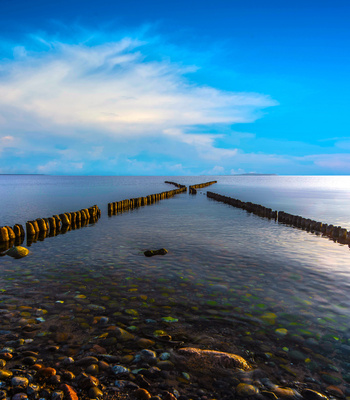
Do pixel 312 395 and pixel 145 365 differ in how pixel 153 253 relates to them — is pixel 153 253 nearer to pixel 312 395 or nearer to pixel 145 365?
pixel 145 365

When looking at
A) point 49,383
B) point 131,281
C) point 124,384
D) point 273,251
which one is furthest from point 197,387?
point 273,251

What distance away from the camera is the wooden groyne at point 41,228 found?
48.7 ft

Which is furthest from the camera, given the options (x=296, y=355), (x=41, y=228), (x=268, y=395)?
(x=41, y=228)

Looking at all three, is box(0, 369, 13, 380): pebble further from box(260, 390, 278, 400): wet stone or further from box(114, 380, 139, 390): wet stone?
box(260, 390, 278, 400): wet stone

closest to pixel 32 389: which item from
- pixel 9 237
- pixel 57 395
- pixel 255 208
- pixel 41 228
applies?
pixel 57 395

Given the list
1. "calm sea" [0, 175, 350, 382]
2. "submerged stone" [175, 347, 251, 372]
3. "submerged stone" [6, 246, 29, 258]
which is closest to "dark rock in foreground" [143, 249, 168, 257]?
"calm sea" [0, 175, 350, 382]

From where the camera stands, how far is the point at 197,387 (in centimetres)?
420

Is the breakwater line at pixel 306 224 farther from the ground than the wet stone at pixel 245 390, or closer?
farther from the ground

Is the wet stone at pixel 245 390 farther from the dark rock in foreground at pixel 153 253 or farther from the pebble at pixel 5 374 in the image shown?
the dark rock in foreground at pixel 153 253

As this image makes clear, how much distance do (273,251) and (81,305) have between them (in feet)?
30.7

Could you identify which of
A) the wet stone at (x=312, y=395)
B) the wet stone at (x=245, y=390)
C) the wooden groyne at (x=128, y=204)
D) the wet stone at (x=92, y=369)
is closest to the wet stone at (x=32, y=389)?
the wet stone at (x=92, y=369)

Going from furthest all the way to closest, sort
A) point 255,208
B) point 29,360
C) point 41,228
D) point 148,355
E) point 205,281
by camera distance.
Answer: point 255,208, point 41,228, point 205,281, point 148,355, point 29,360

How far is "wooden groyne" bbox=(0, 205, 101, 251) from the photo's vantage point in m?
14.9

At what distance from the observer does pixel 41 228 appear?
1755 cm
